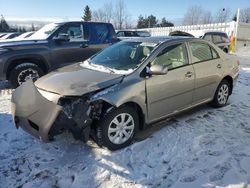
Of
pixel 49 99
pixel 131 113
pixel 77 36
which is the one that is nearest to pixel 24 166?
pixel 49 99

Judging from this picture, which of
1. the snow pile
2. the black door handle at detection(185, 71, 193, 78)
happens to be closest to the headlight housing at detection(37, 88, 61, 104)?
the black door handle at detection(185, 71, 193, 78)

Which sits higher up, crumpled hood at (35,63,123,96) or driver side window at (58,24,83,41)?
driver side window at (58,24,83,41)

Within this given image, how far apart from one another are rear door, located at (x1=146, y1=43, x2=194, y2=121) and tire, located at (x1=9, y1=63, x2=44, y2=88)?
12.7 feet

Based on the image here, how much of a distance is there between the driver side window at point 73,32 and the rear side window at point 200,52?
402cm

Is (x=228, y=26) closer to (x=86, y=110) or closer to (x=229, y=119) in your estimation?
(x=229, y=119)

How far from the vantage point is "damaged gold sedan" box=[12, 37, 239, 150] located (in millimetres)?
3941

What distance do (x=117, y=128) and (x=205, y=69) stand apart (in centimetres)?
234

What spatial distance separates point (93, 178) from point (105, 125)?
75cm

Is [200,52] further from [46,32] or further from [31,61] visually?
[46,32]

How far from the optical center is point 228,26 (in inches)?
854

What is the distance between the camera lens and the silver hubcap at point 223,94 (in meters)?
6.21

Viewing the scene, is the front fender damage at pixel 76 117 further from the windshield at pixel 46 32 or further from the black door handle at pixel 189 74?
the windshield at pixel 46 32

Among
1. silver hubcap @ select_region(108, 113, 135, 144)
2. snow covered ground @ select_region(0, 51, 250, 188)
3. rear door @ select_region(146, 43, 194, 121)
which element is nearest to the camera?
snow covered ground @ select_region(0, 51, 250, 188)

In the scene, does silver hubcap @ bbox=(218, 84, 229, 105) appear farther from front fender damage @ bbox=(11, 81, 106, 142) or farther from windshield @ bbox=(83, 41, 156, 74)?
front fender damage @ bbox=(11, 81, 106, 142)
